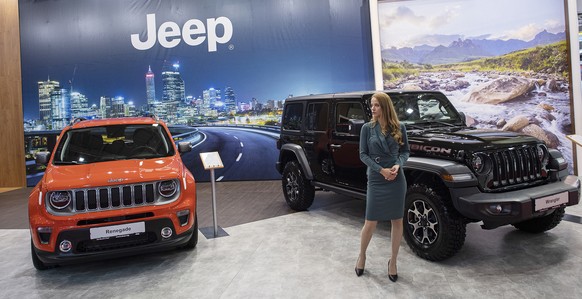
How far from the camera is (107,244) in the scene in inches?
155

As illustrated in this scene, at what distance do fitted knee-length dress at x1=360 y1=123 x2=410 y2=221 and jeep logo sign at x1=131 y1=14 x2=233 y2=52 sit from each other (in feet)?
23.0

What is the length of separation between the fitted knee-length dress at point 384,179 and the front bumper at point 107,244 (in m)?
1.95

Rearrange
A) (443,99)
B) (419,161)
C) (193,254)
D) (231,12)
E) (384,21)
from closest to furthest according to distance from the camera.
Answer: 1. (419,161)
2. (193,254)
3. (443,99)
4. (384,21)
5. (231,12)

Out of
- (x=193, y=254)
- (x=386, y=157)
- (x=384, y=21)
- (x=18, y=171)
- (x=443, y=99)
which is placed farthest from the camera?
(x=18, y=171)

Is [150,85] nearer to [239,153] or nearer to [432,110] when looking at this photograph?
[239,153]

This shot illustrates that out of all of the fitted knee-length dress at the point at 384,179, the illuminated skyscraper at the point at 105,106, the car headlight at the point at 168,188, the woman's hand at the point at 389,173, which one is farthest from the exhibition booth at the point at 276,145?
the woman's hand at the point at 389,173

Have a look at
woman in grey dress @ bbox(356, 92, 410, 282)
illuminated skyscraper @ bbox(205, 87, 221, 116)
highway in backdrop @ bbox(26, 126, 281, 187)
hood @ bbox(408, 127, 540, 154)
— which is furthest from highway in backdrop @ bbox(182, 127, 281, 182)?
woman in grey dress @ bbox(356, 92, 410, 282)

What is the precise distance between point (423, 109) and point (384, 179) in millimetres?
1935

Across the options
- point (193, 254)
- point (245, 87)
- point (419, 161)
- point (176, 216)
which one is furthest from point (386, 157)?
point (245, 87)

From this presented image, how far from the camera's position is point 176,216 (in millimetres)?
4133

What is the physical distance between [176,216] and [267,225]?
1.78 metres

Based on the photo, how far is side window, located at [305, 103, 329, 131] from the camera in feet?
18.8

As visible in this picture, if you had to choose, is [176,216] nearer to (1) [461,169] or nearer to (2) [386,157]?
(2) [386,157]

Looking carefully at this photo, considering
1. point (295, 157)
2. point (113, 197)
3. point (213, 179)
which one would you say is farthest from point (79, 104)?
point (113, 197)
